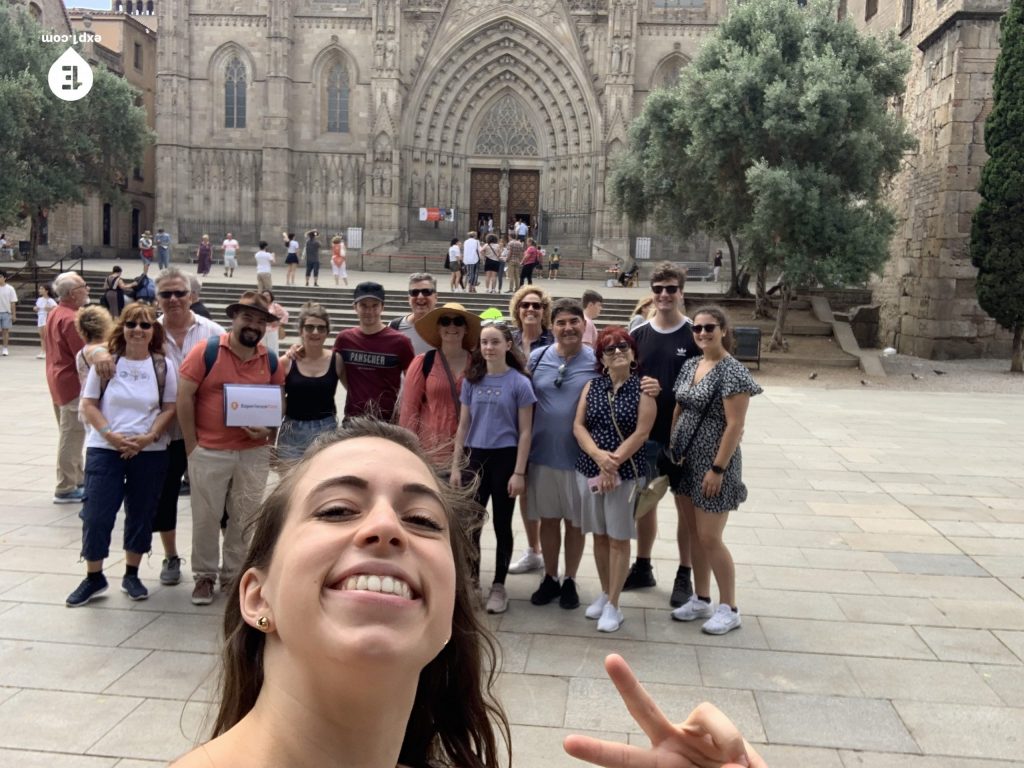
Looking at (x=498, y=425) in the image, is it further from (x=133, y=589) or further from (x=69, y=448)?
(x=69, y=448)

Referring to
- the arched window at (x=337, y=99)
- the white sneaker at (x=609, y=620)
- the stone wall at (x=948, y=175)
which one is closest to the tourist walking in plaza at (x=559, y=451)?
the white sneaker at (x=609, y=620)

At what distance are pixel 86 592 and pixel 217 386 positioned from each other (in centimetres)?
142

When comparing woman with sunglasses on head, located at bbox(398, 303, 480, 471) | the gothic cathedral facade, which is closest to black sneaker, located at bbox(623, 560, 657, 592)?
woman with sunglasses on head, located at bbox(398, 303, 480, 471)

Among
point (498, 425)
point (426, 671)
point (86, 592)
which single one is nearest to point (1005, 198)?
point (498, 425)

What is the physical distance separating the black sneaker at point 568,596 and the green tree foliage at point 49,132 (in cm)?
2349

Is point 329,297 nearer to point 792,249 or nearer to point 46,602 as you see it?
point 792,249

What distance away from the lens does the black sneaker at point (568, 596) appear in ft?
17.8

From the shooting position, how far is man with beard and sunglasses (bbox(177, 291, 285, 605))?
5223 mm

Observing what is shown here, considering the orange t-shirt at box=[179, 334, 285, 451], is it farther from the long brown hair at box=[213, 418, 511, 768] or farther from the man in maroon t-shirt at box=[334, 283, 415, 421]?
the long brown hair at box=[213, 418, 511, 768]

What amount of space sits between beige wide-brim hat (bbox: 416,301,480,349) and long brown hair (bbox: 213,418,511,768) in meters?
3.71

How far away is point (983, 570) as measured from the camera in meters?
6.30

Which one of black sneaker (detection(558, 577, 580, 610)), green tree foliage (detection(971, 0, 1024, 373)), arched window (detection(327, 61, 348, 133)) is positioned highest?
arched window (detection(327, 61, 348, 133))

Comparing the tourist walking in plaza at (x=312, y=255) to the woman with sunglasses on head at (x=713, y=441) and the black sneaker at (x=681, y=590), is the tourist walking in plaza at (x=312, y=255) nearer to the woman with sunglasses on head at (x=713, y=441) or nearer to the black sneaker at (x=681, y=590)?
the black sneaker at (x=681, y=590)

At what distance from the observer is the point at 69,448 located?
293 inches
